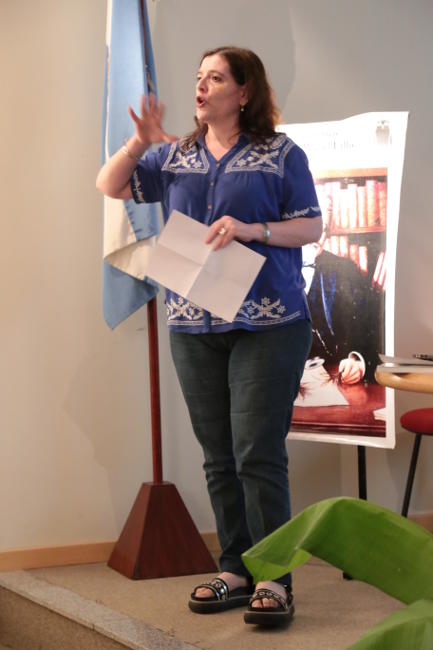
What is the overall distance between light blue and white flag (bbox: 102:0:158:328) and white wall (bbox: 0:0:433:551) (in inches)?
9.4

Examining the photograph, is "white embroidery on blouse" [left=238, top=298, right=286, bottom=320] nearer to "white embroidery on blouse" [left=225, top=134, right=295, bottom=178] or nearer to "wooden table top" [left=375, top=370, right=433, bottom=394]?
"white embroidery on blouse" [left=225, top=134, right=295, bottom=178]

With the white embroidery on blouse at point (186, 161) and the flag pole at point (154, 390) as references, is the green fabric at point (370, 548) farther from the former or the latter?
the flag pole at point (154, 390)

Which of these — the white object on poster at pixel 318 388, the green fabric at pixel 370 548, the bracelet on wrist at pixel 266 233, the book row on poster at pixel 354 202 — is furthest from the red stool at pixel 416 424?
the green fabric at pixel 370 548

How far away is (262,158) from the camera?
7.14 ft

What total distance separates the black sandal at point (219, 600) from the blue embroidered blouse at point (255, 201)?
2.24 ft

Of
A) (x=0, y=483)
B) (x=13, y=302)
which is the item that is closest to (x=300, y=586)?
(x=0, y=483)

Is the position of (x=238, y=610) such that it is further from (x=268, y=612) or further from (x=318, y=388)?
(x=318, y=388)

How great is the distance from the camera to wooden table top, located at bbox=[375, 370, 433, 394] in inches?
51.7

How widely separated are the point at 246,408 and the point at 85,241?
1.19 metres

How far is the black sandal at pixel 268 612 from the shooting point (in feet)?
7.18

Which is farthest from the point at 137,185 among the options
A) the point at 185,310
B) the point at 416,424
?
the point at 416,424

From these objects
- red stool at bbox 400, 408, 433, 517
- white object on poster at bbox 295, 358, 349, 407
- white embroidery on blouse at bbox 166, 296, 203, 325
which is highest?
white embroidery on blouse at bbox 166, 296, 203, 325

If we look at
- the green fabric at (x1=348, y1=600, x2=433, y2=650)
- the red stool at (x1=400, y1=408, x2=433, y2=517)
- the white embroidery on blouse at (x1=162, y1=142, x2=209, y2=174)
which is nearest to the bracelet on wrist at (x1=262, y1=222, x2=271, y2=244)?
the white embroidery on blouse at (x1=162, y1=142, x2=209, y2=174)

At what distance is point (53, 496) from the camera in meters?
3.11
